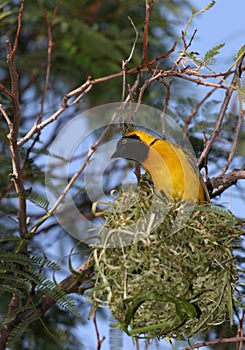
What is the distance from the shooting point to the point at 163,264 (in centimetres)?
230

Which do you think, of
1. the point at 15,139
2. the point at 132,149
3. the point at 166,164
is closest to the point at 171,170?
the point at 166,164

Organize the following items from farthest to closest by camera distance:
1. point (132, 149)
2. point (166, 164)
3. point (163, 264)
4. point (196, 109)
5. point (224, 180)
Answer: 1. point (196, 109)
2. point (224, 180)
3. point (166, 164)
4. point (132, 149)
5. point (163, 264)

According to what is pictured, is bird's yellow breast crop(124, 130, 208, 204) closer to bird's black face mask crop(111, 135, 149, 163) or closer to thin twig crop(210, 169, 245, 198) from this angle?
bird's black face mask crop(111, 135, 149, 163)

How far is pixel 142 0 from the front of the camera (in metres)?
4.51

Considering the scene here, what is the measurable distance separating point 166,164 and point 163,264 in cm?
68

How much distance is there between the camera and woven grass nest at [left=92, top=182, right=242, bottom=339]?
2281mm

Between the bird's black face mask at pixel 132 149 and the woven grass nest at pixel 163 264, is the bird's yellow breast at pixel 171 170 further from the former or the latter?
the woven grass nest at pixel 163 264

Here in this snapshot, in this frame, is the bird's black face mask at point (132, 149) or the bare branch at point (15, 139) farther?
the bird's black face mask at point (132, 149)

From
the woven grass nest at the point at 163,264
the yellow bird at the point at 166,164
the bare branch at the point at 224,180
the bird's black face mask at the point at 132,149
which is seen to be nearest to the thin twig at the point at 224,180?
the bare branch at the point at 224,180

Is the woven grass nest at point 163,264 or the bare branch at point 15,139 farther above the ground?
the bare branch at point 15,139

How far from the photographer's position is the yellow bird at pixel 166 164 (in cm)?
275

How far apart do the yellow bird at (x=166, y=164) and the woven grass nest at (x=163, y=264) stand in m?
0.25

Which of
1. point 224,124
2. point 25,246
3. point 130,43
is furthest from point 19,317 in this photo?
point 130,43

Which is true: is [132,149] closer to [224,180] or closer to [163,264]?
[224,180]
